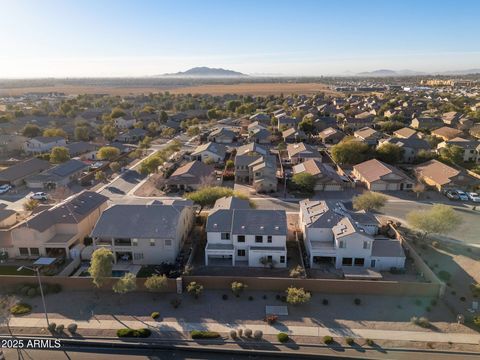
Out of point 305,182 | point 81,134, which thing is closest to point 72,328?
point 305,182

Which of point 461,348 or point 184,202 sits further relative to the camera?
point 184,202

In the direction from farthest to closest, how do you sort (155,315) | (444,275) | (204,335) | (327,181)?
(327,181) < (444,275) < (155,315) < (204,335)

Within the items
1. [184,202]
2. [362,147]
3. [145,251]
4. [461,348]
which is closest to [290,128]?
[362,147]

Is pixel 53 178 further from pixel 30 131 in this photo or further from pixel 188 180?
pixel 30 131

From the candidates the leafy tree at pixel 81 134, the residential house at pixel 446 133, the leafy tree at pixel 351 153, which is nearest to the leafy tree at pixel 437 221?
the leafy tree at pixel 351 153

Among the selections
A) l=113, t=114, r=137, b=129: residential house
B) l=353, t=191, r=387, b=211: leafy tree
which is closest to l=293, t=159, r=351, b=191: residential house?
l=353, t=191, r=387, b=211: leafy tree

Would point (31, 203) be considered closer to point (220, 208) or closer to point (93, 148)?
point (220, 208)
